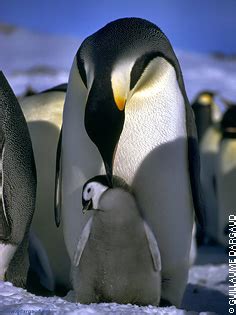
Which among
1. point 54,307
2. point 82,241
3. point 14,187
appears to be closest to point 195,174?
point 82,241

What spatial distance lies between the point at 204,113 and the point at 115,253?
5731mm

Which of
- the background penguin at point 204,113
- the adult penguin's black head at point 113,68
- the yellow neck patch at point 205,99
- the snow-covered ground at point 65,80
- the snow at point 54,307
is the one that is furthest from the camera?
the yellow neck patch at point 205,99

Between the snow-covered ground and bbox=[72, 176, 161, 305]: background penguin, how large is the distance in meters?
0.21

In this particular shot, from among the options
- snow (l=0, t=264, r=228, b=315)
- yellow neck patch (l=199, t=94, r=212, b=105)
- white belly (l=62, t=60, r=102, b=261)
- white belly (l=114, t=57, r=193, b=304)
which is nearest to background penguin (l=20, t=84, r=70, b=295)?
white belly (l=62, t=60, r=102, b=261)

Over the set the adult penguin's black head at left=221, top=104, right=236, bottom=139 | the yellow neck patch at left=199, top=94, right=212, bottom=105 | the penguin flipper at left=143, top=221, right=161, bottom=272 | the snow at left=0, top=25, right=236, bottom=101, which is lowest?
the penguin flipper at left=143, top=221, right=161, bottom=272

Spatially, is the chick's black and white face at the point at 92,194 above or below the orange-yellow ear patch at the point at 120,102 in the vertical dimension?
below

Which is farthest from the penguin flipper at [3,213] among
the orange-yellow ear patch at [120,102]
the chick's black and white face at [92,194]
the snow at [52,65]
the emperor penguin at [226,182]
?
the snow at [52,65]

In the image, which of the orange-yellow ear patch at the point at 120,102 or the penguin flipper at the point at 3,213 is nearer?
the orange-yellow ear patch at the point at 120,102

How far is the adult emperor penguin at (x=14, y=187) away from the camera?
8.34 ft

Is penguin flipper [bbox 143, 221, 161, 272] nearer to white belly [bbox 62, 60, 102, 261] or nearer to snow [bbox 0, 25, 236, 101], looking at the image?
white belly [bbox 62, 60, 102, 261]

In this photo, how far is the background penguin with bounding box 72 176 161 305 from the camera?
2.32 m

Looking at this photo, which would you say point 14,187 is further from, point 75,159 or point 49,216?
point 49,216

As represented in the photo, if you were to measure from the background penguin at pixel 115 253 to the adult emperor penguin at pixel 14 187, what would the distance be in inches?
11.2

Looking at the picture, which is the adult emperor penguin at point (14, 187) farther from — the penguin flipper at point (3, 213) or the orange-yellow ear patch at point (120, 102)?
the orange-yellow ear patch at point (120, 102)
